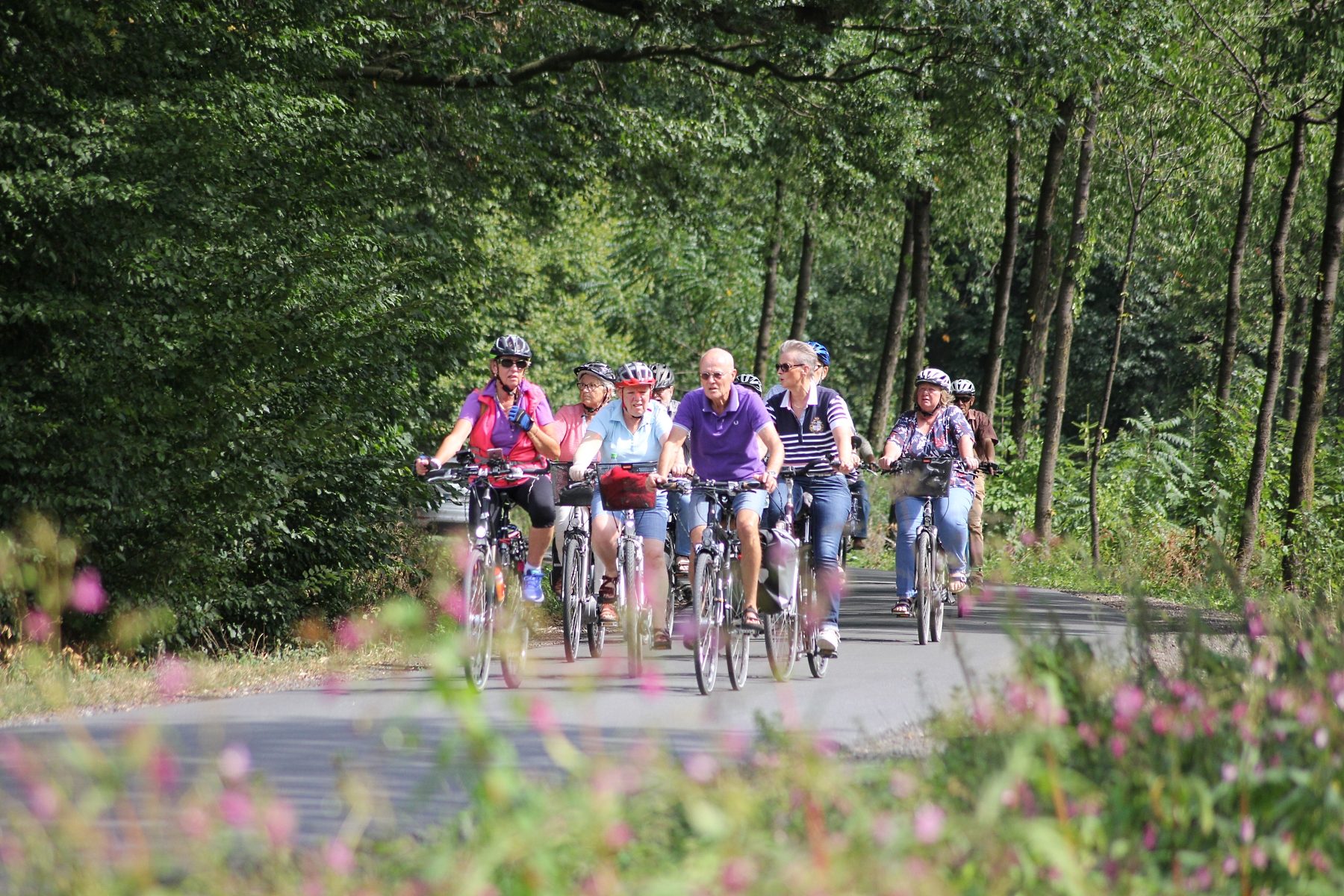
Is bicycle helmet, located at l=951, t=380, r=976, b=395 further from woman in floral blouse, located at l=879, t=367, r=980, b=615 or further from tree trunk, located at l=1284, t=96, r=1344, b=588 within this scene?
tree trunk, located at l=1284, t=96, r=1344, b=588

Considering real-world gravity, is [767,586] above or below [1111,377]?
below

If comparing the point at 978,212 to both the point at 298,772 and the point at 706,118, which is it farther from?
the point at 298,772

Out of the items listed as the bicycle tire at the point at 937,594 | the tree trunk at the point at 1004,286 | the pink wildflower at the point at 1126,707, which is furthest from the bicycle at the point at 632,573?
the tree trunk at the point at 1004,286

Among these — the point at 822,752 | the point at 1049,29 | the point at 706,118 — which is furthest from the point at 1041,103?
the point at 822,752

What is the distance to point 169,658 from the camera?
12.1 meters

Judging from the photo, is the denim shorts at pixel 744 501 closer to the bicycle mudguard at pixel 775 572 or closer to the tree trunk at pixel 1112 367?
the bicycle mudguard at pixel 775 572

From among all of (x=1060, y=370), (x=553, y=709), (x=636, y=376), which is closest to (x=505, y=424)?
(x=636, y=376)

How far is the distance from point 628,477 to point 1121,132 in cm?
1533

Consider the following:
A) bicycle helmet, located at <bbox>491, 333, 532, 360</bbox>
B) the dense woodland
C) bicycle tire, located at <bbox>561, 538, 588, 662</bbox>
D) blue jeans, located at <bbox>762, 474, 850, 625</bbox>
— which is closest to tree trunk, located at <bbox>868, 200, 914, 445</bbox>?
the dense woodland

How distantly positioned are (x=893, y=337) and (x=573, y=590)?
21231 millimetres

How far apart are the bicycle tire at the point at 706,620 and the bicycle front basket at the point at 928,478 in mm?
3585

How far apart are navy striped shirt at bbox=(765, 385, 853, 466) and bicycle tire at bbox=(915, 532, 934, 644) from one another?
67.8 inches

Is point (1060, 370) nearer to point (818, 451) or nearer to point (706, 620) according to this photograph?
point (818, 451)

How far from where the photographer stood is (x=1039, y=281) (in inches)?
1092
